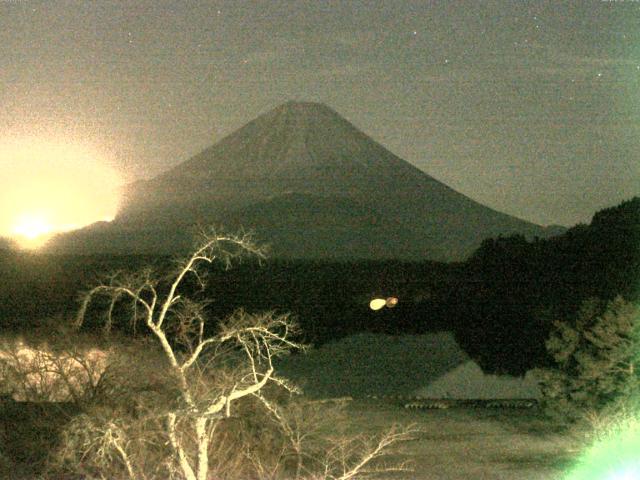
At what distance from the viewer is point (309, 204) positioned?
104m

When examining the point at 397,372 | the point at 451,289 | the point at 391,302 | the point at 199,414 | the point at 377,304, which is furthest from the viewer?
the point at 391,302

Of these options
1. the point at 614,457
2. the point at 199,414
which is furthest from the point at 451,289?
the point at 199,414

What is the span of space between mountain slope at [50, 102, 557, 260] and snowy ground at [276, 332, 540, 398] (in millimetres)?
53281

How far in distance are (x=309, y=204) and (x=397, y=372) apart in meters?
83.0

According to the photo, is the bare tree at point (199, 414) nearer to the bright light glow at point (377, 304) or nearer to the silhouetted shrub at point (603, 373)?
the silhouetted shrub at point (603, 373)

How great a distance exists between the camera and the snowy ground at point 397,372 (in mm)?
18188

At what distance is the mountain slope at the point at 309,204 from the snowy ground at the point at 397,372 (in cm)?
5328

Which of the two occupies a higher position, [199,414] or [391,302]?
[199,414]

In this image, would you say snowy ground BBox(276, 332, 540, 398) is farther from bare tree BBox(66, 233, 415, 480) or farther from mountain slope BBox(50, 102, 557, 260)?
mountain slope BBox(50, 102, 557, 260)

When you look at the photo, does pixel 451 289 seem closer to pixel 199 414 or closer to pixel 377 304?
pixel 377 304

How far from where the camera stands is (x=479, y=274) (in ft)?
108

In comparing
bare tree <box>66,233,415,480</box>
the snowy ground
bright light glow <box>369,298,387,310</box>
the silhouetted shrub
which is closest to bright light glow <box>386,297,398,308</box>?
bright light glow <box>369,298,387,310</box>

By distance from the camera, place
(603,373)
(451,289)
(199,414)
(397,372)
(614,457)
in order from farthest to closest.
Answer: (451,289) < (397,372) < (603,373) < (614,457) < (199,414)

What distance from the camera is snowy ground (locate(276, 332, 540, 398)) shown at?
18.2 meters
